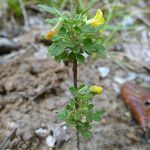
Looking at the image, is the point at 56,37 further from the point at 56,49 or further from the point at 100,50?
the point at 100,50

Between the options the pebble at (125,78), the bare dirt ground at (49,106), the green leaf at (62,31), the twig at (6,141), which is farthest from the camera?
the pebble at (125,78)

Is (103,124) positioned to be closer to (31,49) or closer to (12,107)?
(12,107)

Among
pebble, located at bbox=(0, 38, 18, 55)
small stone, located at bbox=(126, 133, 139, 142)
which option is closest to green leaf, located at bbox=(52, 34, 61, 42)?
small stone, located at bbox=(126, 133, 139, 142)

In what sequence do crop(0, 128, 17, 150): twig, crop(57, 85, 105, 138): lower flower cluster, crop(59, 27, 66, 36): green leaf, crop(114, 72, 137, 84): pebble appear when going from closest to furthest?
crop(59, 27, 66, 36): green leaf
crop(57, 85, 105, 138): lower flower cluster
crop(0, 128, 17, 150): twig
crop(114, 72, 137, 84): pebble

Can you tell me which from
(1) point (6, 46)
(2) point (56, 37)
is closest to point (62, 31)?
(2) point (56, 37)

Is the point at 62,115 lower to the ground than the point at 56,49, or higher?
lower

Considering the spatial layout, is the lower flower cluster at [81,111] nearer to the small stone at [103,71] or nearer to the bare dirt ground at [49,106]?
the bare dirt ground at [49,106]

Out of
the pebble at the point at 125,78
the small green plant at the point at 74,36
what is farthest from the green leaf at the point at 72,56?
the pebble at the point at 125,78

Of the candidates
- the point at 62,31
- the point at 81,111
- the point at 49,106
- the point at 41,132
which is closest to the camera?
the point at 62,31

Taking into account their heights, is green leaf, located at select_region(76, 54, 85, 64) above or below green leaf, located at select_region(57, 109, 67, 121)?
above

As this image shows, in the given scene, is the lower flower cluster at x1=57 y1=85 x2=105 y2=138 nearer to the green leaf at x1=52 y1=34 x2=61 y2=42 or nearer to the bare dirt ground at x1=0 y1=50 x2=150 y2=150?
the green leaf at x1=52 y1=34 x2=61 y2=42

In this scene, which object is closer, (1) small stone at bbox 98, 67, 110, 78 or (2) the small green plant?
(2) the small green plant
